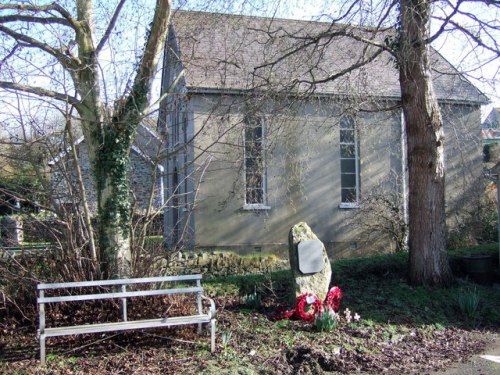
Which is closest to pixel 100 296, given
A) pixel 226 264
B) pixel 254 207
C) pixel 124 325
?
pixel 124 325

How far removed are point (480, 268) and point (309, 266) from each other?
200 inches

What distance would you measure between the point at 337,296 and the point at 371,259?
150 inches

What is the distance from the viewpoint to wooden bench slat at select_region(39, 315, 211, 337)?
6.12m

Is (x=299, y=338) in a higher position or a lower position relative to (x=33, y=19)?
lower

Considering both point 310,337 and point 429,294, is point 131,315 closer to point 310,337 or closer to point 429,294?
point 310,337

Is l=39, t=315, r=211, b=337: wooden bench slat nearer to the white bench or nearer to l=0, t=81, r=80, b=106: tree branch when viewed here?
the white bench

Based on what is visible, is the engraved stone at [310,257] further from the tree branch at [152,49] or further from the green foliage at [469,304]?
the tree branch at [152,49]

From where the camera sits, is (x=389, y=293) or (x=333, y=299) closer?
(x=333, y=299)

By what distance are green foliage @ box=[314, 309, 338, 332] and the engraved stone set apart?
1002mm

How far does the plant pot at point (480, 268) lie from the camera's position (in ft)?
37.0

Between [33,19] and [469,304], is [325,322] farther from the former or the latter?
[33,19]

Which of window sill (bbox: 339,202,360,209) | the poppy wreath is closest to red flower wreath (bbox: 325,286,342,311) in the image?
the poppy wreath

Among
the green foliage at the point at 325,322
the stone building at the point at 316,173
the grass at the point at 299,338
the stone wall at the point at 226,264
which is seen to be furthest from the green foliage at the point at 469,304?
the stone building at the point at 316,173

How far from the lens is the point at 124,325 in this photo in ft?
20.7
